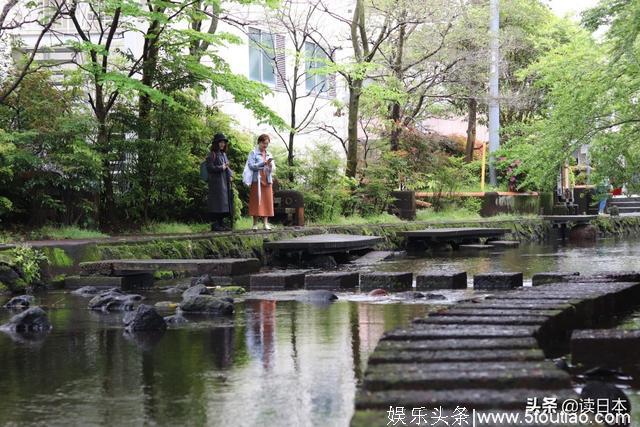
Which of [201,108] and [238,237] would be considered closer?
[238,237]

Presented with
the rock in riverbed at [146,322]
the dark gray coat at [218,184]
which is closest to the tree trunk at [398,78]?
the dark gray coat at [218,184]

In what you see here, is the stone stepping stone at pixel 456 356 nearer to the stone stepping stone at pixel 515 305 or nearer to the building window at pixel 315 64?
the stone stepping stone at pixel 515 305

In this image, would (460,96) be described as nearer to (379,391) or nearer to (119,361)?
(119,361)

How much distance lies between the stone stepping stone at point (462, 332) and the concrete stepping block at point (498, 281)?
608cm

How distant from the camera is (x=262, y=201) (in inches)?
792

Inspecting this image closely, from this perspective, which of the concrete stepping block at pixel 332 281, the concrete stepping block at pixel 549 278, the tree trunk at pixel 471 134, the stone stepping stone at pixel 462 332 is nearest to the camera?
the stone stepping stone at pixel 462 332

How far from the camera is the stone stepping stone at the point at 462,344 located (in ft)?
16.8

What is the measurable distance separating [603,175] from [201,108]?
8908mm

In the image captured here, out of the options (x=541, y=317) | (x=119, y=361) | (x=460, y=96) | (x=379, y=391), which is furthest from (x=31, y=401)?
(x=460, y=96)

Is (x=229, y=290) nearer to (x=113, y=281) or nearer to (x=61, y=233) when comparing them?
(x=113, y=281)

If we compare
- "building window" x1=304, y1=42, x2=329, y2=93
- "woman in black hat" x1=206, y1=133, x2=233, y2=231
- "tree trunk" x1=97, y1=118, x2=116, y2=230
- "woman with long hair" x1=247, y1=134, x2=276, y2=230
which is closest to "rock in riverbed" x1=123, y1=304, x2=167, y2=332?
"tree trunk" x1=97, y1=118, x2=116, y2=230

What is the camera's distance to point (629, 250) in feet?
73.6

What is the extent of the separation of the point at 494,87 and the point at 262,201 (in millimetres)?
16743

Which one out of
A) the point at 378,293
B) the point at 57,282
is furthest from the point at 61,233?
the point at 378,293
